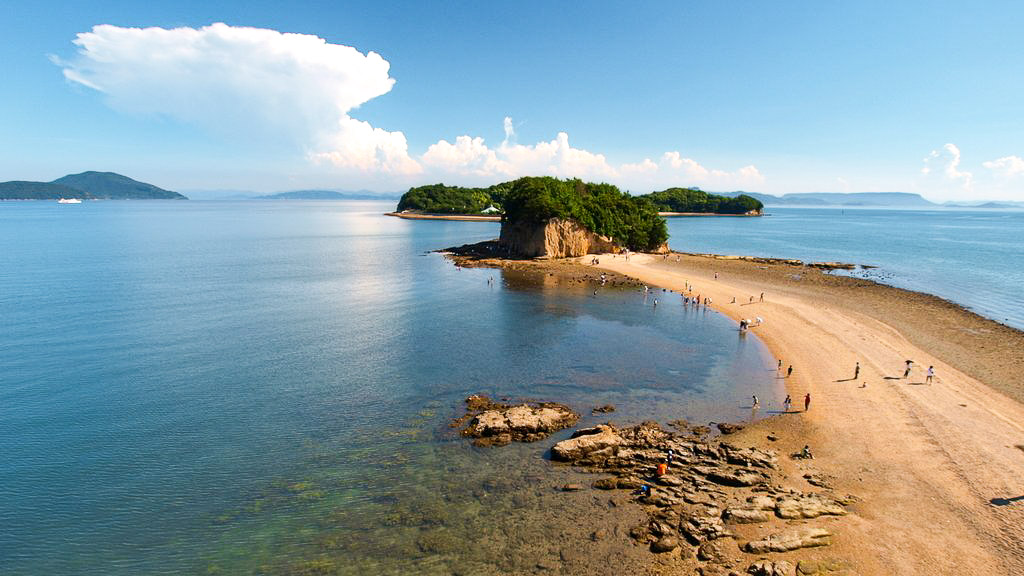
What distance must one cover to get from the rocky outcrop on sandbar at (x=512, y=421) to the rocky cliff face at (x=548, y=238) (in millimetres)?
66939

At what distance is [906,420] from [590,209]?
3142 inches

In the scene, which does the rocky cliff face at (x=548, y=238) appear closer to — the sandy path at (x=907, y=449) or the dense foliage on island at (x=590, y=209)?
the dense foliage on island at (x=590, y=209)

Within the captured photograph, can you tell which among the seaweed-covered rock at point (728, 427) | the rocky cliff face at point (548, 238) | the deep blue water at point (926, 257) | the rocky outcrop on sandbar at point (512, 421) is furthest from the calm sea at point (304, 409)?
the deep blue water at point (926, 257)

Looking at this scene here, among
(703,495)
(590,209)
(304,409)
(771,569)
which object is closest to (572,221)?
(590,209)

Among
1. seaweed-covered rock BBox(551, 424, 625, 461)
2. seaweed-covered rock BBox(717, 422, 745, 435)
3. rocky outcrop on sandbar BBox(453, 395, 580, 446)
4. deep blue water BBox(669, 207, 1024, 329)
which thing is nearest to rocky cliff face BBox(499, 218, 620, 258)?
deep blue water BBox(669, 207, 1024, 329)

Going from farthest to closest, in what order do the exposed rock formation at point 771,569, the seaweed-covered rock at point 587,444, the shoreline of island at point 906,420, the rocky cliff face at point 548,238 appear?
the rocky cliff face at point 548,238 → the seaweed-covered rock at point 587,444 → the shoreline of island at point 906,420 → the exposed rock formation at point 771,569

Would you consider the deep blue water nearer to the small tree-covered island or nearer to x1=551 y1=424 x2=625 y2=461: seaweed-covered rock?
the small tree-covered island

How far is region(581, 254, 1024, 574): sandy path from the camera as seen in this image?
1931cm

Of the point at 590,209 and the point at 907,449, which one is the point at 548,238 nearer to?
the point at 590,209

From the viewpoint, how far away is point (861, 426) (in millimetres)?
29594

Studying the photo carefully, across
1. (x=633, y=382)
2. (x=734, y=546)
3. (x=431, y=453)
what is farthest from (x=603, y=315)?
(x=734, y=546)

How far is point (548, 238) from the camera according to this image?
96.5 metres

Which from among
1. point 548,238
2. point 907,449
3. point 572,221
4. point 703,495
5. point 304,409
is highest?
point 572,221

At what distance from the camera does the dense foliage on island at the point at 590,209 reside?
95.1 meters
